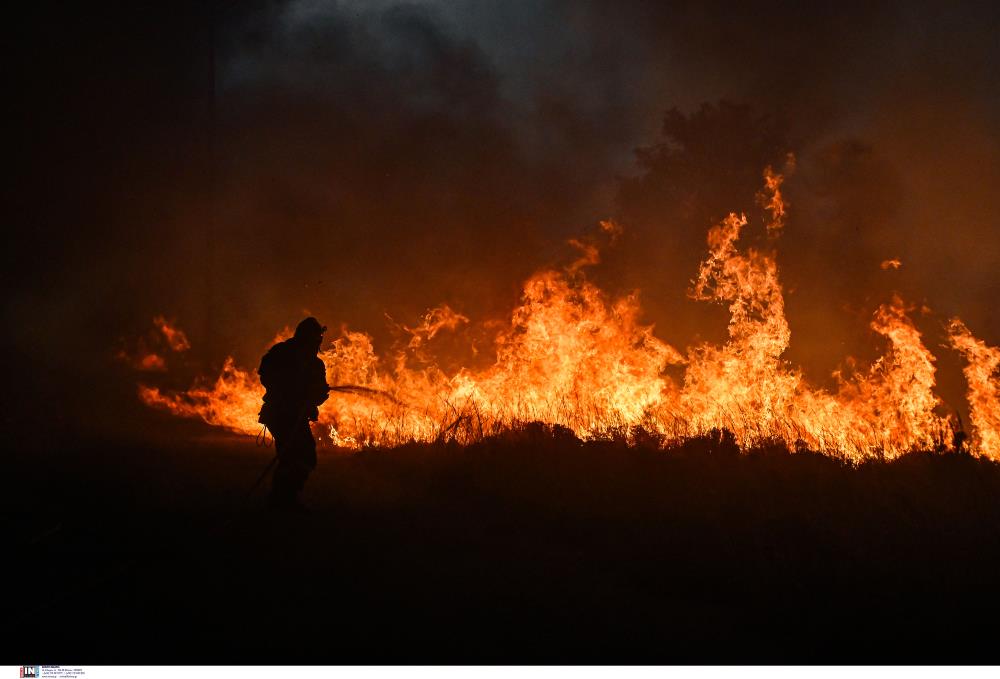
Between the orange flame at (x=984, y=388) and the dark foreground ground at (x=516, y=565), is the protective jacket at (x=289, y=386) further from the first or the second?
the orange flame at (x=984, y=388)

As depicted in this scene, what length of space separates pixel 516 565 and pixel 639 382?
34.5 ft

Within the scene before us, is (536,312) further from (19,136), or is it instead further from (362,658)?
(19,136)

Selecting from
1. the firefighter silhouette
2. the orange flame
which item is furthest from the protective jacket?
the orange flame

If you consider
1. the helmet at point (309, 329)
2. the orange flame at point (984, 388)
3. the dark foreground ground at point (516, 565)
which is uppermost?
the orange flame at point (984, 388)

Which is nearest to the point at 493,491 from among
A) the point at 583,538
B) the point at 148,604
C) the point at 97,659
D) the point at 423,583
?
the point at 583,538

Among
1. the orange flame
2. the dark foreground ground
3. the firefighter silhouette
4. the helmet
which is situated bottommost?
the dark foreground ground

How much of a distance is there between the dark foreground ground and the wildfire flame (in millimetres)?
4364

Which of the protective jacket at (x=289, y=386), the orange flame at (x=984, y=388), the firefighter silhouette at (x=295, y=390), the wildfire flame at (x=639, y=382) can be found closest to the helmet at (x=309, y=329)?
the firefighter silhouette at (x=295, y=390)

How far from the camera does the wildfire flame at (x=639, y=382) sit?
14.5 meters

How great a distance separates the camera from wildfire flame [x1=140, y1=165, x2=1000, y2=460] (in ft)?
47.7

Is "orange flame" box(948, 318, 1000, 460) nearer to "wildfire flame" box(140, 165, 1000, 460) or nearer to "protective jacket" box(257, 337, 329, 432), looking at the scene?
"wildfire flame" box(140, 165, 1000, 460)

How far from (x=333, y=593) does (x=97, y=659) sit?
161 cm

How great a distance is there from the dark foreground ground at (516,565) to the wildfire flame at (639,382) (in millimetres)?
4364

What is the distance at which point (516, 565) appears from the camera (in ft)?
19.7
